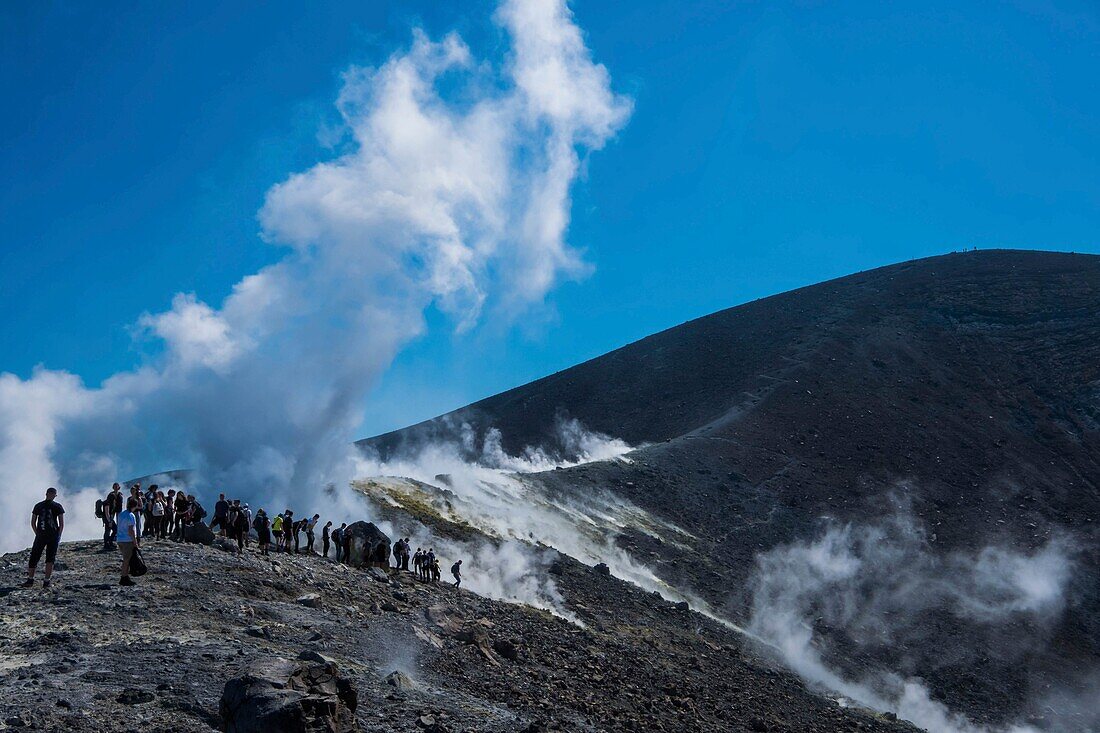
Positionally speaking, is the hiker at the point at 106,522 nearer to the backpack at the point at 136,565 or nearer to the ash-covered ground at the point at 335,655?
the ash-covered ground at the point at 335,655

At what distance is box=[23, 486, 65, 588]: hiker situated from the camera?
1494 centimetres

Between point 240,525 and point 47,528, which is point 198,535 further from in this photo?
point 47,528

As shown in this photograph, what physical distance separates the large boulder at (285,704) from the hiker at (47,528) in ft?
22.4

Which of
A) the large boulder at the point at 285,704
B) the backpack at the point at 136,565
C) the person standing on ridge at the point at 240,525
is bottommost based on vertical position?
the large boulder at the point at 285,704

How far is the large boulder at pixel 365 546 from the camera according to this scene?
1145 inches

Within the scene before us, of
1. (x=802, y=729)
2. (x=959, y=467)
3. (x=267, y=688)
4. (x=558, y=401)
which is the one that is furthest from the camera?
(x=558, y=401)

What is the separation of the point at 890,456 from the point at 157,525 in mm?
64017

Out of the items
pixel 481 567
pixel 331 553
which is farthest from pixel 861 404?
pixel 331 553

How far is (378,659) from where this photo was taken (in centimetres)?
1523

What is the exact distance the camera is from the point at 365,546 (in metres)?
30.4

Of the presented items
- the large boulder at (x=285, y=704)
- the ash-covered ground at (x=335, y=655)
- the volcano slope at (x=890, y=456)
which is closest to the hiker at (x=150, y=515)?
the ash-covered ground at (x=335, y=655)

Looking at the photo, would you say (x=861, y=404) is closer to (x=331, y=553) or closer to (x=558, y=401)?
(x=558, y=401)

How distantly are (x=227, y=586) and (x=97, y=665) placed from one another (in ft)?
20.6

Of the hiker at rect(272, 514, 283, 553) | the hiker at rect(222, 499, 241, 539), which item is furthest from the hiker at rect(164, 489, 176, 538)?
the hiker at rect(272, 514, 283, 553)
